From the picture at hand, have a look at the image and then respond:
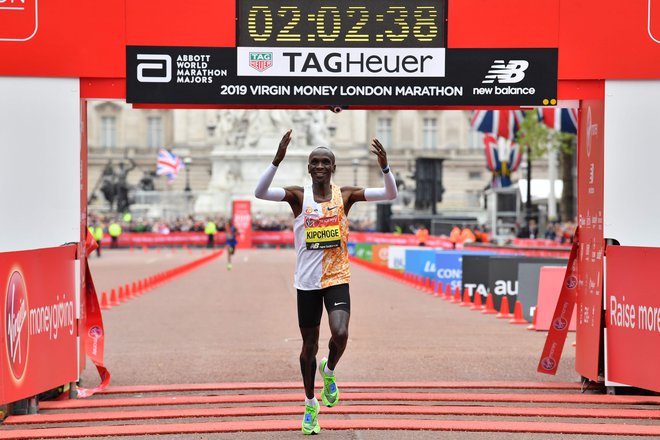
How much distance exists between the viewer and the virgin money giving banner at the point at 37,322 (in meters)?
10.3

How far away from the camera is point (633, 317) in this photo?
1166 centimetres

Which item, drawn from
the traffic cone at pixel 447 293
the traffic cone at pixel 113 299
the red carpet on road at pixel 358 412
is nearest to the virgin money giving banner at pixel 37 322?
the red carpet on road at pixel 358 412

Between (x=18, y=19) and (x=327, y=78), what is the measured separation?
2936mm

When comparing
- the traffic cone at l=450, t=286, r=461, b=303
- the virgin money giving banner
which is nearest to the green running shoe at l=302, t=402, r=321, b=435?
the virgin money giving banner

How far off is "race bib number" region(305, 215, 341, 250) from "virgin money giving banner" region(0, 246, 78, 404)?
2.62 metres

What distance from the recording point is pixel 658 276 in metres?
11.3

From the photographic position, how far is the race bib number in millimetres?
9477

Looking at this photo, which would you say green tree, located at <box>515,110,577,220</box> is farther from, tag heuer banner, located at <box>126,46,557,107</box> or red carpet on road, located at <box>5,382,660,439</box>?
red carpet on road, located at <box>5,382,660,439</box>

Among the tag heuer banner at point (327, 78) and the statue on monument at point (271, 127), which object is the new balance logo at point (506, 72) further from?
the statue on monument at point (271, 127)

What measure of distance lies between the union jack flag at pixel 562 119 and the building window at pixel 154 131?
75.6 metres

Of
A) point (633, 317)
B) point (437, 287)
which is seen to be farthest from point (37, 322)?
point (437, 287)

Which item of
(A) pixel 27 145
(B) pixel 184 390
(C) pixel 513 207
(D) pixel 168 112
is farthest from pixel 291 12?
(D) pixel 168 112

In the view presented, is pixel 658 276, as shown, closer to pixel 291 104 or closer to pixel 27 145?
pixel 291 104

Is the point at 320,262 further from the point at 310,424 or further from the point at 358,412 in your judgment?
the point at 358,412
